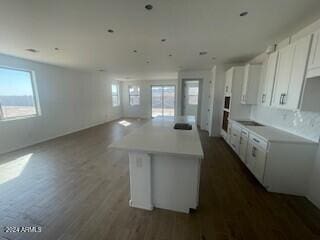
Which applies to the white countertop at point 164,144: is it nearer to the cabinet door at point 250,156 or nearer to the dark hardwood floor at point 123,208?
the dark hardwood floor at point 123,208

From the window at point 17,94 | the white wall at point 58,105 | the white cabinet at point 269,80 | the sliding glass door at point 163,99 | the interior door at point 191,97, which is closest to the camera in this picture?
the white cabinet at point 269,80

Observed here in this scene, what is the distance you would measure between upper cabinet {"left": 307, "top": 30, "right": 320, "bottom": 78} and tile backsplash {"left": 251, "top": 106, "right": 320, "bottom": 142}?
2.17 ft

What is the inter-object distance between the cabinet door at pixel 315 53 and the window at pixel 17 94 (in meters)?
6.39

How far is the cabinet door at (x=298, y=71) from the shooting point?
6.31 feet

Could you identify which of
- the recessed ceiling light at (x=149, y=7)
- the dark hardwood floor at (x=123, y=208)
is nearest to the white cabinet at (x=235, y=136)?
the dark hardwood floor at (x=123, y=208)

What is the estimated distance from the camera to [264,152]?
2299mm

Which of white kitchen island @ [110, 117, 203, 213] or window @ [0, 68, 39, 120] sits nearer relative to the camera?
white kitchen island @ [110, 117, 203, 213]

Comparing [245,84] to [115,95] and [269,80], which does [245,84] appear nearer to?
[269,80]

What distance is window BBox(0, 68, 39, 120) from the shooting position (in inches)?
148

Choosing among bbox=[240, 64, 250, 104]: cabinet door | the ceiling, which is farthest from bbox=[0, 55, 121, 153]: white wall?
bbox=[240, 64, 250, 104]: cabinet door

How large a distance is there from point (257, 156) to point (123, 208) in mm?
2390

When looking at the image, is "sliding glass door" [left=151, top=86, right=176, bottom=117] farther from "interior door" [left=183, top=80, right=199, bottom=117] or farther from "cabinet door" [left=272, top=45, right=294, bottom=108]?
"cabinet door" [left=272, top=45, right=294, bottom=108]

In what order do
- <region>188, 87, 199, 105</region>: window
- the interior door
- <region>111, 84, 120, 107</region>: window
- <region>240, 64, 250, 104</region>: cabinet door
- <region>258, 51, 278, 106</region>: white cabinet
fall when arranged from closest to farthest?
1. <region>258, 51, 278, 106</region>: white cabinet
2. <region>240, 64, 250, 104</region>: cabinet door
3. the interior door
4. <region>188, 87, 199, 105</region>: window
5. <region>111, 84, 120, 107</region>: window

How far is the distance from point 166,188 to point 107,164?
1.83 meters
